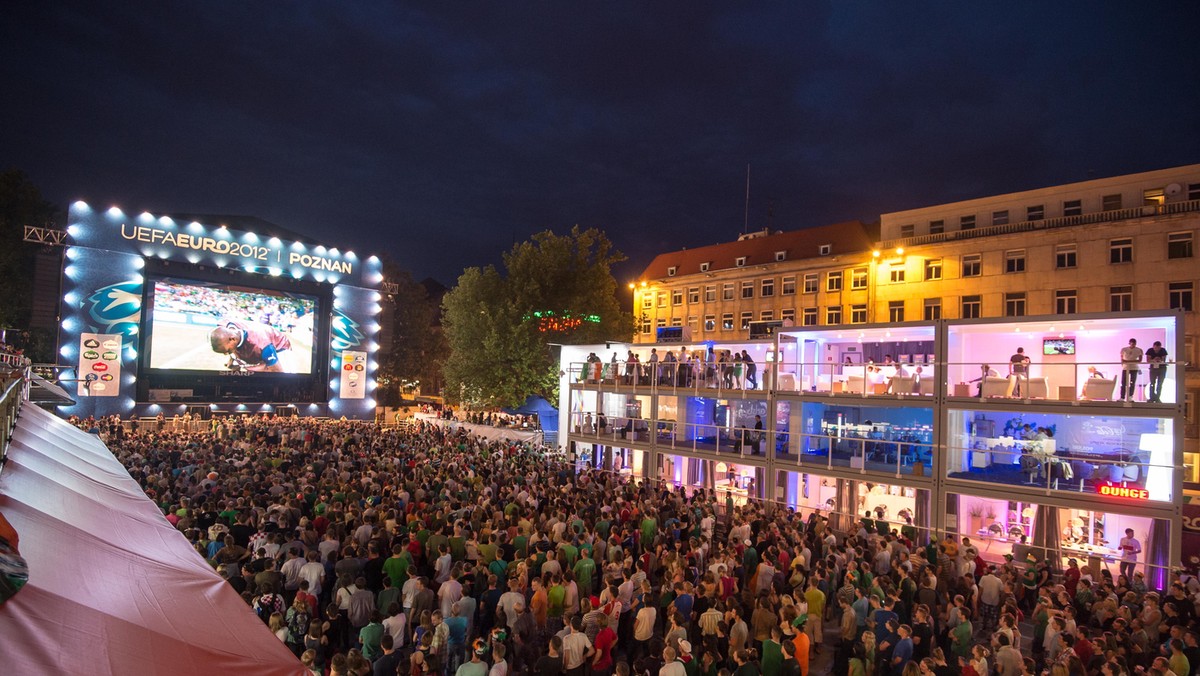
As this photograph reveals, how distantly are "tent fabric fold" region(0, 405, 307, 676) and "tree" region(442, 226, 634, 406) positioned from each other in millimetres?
33544

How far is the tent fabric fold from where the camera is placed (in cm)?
308

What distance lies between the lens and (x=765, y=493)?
67.1ft

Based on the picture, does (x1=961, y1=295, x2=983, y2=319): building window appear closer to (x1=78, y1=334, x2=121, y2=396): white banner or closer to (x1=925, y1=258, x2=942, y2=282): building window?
(x1=925, y1=258, x2=942, y2=282): building window

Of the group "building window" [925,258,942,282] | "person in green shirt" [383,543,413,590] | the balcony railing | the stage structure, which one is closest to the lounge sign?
"person in green shirt" [383,543,413,590]

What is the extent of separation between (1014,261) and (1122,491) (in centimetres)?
2711

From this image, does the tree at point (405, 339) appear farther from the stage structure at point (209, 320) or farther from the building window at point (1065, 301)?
the building window at point (1065, 301)

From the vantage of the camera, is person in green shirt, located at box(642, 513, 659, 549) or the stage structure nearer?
person in green shirt, located at box(642, 513, 659, 549)

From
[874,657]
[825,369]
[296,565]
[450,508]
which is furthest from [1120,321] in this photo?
[296,565]

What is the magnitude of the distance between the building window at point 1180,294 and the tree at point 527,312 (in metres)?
29.3

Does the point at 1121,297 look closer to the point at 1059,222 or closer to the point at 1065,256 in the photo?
the point at 1065,256

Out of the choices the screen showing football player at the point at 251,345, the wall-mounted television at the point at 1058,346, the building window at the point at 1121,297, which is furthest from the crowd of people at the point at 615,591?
the building window at the point at 1121,297

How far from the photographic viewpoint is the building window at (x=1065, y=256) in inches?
1400

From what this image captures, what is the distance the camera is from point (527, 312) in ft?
135

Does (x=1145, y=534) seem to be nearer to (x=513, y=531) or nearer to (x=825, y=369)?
(x=825, y=369)
